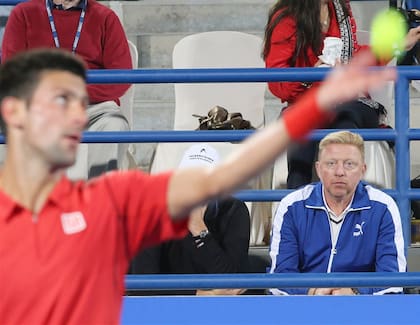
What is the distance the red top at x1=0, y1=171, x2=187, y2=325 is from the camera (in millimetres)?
2316

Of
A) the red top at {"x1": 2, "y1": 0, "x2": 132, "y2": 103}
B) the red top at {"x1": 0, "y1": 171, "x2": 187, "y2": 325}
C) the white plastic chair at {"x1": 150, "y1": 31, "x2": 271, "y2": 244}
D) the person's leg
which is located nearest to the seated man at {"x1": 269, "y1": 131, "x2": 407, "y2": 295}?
the person's leg

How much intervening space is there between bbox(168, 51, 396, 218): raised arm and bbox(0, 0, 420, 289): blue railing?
6.81ft

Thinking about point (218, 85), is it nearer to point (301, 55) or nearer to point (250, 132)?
point (301, 55)

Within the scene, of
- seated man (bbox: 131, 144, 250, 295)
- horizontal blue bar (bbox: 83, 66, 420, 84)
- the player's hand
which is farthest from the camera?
the player's hand

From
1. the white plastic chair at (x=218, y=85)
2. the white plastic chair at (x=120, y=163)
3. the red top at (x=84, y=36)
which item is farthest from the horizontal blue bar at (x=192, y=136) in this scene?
the white plastic chair at (x=218, y=85)

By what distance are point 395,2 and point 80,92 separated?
4.41 metres

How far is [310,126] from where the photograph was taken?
7.18 feet

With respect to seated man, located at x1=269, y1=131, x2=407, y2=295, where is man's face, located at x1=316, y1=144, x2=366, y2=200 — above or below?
above

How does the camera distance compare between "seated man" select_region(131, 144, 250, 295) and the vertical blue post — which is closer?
the vertical blue post

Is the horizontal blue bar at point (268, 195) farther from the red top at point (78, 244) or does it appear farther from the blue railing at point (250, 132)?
the red top at point (78, 244)

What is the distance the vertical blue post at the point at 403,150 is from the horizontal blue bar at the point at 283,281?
658mm

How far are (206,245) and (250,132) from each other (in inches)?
22.0

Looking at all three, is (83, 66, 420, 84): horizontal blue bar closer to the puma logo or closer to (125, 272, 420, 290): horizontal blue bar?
the puma logo

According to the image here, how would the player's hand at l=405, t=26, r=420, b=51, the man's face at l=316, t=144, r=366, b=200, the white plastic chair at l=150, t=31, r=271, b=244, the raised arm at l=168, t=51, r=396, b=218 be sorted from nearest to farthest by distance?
the raised arm at l=168, t=51, r=396, b=218 < the man's face at l=316, t=144, r=366, b=200 < the player's hand at l=405, t=26, r=420, b=51 < the white plastic chair at l=150, t=31, r=271, b=244
